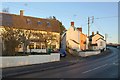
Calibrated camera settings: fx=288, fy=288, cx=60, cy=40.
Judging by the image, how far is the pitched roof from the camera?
63688 millimetres

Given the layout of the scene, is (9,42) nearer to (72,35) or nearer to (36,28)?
(36,28)

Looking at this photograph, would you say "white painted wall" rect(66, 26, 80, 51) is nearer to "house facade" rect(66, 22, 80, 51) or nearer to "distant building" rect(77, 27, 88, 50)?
"house facade" rect(66, 22, 80, 51)

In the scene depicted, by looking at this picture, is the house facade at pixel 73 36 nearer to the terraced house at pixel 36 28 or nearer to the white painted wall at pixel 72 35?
the white painted wall at pixel 72 35

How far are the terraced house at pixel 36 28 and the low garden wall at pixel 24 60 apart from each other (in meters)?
17.4

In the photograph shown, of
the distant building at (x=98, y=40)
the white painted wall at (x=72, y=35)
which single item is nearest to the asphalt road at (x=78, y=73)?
the white painted wall at (x=72, y=35)

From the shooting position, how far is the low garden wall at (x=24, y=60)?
2838 cm

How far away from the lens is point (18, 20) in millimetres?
67750

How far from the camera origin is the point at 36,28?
70.3 m

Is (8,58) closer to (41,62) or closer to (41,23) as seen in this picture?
(41,62)

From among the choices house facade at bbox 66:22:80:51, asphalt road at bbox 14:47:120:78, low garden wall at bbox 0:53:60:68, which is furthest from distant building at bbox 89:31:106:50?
asphalt road at bbox 14:47:120:78

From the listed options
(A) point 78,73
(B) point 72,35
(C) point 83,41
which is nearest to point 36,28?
(B) point 72,35

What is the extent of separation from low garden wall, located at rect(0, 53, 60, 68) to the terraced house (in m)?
17.4

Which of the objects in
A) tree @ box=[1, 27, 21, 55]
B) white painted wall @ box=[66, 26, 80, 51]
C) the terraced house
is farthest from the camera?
white painted wall @ box=[66, 26, 80, 51]

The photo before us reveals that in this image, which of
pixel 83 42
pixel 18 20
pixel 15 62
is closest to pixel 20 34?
pixel 15 62
